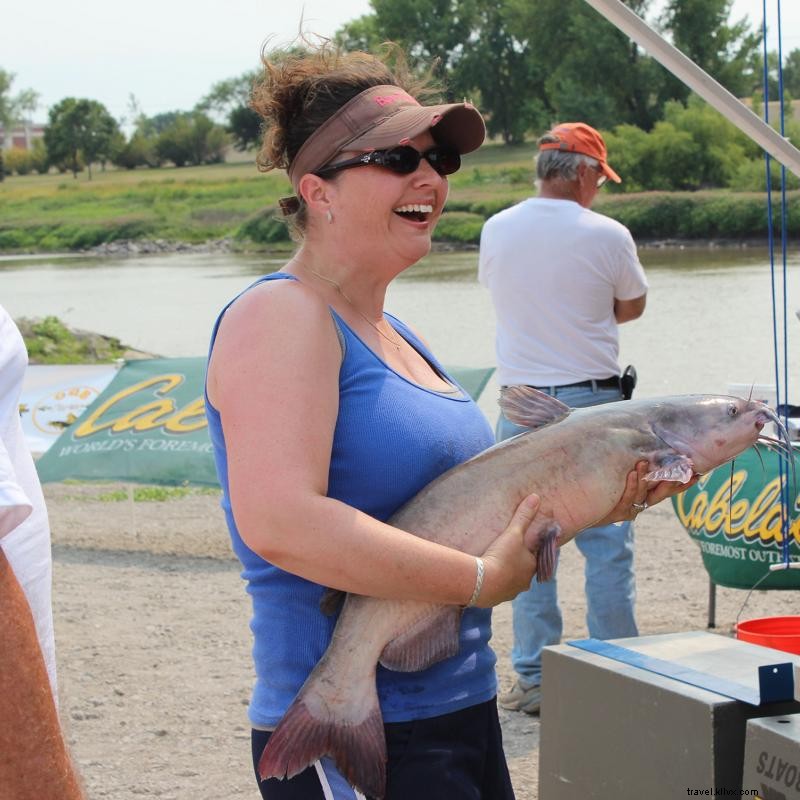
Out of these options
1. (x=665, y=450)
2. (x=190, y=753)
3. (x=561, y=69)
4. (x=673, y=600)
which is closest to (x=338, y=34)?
(x=665, y=450)

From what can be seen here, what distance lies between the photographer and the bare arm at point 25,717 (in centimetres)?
153

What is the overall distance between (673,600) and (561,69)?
175 feet

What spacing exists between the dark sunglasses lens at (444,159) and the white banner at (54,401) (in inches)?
262

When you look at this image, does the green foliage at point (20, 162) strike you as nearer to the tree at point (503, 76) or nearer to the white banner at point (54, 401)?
the tree at point (503, 76)

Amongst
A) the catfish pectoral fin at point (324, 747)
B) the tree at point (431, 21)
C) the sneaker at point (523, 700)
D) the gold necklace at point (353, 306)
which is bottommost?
the sneaker at point (523, 700)

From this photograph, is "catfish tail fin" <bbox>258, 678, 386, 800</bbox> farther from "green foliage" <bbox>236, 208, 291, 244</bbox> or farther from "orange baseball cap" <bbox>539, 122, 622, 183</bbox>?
"green foliage" <bbox>236, 208, 291, 244</bbox>

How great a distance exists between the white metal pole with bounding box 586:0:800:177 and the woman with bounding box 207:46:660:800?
63cm

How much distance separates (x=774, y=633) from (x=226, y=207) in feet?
205

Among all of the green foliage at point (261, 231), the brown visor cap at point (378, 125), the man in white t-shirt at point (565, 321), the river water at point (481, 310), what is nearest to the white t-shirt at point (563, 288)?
the man in white t-shirt at point (565, 321)

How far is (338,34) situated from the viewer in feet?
7.34

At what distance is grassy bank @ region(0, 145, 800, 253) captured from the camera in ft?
124

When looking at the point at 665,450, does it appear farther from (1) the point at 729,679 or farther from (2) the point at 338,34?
(2) the point at 338,34

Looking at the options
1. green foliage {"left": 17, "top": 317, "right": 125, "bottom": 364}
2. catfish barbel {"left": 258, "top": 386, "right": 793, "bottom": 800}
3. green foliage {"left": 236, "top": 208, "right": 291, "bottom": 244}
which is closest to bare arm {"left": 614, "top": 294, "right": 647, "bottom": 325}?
catfish barbel {"left": 258, "top": 386, "right": 793, "bottom": 800}

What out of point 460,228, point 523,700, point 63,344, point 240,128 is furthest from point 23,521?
point 240,128
